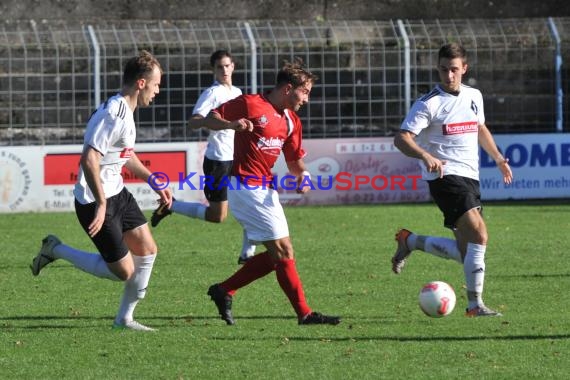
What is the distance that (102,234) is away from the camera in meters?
8.43

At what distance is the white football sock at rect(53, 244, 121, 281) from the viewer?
8688 millimetres

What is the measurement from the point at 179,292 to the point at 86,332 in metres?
2.19

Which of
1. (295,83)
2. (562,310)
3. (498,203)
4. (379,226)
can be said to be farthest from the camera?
(498,203)

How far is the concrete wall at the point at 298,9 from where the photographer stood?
23.5 meters

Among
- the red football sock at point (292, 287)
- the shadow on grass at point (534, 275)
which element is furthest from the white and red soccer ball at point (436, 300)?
the shadow on grass at point (534, 275)

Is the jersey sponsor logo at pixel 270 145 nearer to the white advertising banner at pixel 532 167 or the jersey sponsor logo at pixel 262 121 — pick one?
the jersey sponsor logo at pixel 262 121

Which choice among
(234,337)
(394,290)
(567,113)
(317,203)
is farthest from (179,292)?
(567,113)

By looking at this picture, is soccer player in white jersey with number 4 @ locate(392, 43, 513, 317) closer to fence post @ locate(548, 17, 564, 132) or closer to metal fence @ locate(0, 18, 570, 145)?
metal fence @ locate(0, 18, 570, 145)

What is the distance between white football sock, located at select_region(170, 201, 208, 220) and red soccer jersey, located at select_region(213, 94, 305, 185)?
164 inches

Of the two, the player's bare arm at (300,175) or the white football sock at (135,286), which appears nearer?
the white football sock at (135,286)

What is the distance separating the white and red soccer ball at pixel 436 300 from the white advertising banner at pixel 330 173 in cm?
1071

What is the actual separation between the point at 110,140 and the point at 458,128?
2758mm

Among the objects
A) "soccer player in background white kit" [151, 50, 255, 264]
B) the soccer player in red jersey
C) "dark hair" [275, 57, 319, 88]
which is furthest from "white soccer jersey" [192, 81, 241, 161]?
"dark hair" [275, 57, 319, 88]

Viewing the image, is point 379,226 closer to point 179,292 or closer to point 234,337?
point 179,292
